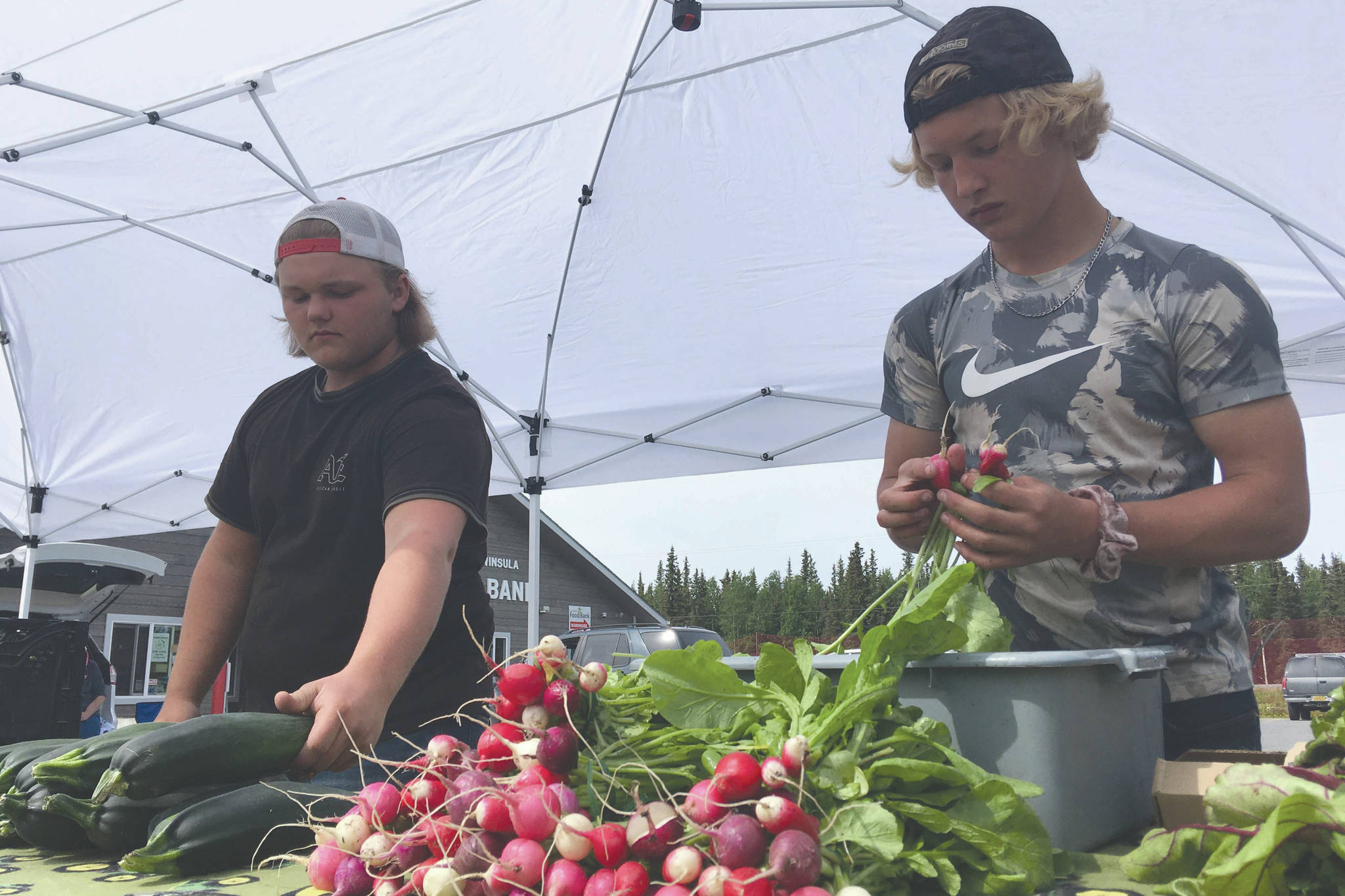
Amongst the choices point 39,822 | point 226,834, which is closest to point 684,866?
point 226,834

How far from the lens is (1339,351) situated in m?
6.13

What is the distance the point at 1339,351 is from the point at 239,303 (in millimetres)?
8166

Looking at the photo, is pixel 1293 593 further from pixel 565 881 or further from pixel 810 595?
pixel 565 881

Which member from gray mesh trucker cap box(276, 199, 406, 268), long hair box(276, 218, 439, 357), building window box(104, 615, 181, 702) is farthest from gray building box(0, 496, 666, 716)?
gray mesh trucker cap box(276, 199, 406, 268)

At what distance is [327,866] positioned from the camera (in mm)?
907

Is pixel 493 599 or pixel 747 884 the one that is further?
pixel 493 599

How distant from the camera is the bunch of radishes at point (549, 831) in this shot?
0.73 m

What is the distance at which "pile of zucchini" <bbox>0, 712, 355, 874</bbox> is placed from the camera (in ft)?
3.84

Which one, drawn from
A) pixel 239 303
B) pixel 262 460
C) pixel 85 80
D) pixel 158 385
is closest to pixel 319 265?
pixel 262 460

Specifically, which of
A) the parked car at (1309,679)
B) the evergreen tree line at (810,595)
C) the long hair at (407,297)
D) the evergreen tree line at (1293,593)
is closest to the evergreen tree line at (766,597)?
the evergreen tree line at (810,595)

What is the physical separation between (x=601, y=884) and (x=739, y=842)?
0.12 metres

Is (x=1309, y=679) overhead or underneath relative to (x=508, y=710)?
underneath

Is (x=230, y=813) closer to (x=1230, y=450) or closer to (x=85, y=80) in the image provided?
(x=1230, y=450)

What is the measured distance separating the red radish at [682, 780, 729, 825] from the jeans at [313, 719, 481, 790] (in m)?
0.64
